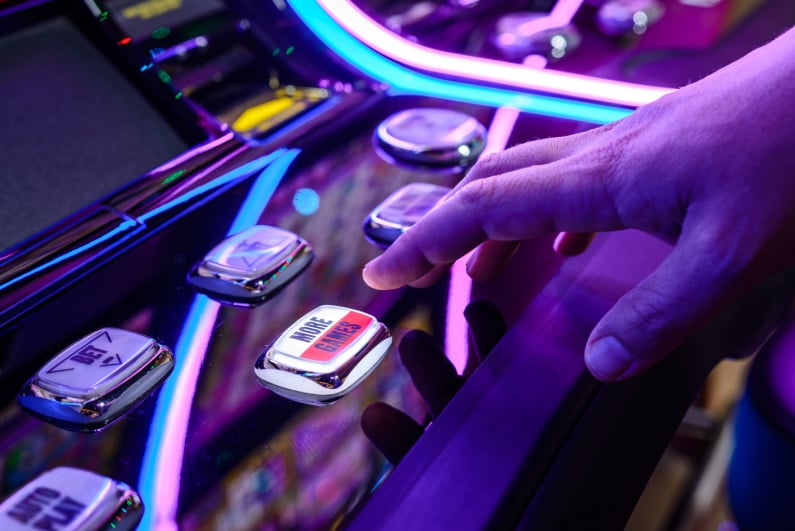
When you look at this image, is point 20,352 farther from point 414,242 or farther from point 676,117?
point 676,117

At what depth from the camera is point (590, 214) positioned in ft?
1.80

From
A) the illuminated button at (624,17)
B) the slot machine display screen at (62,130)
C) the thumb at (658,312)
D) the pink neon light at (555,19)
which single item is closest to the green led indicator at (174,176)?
the slot machine display screen at (62,130)

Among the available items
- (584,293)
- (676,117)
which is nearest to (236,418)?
(584,293)

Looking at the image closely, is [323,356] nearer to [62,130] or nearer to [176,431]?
[176,431]

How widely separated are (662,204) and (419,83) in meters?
A: 0.40

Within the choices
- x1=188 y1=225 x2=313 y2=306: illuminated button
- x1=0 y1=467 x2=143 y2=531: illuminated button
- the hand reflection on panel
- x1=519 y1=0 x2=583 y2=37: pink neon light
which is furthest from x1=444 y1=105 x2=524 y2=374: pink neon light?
x1=519 y1=0 x2=583 y2=37: pink neon light

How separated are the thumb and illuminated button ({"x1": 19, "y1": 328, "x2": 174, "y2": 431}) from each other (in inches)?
11.0

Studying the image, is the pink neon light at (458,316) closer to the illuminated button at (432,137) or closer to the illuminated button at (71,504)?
the illuminated button at (432,137)

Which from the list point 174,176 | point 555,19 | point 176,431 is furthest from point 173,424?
point 555,19

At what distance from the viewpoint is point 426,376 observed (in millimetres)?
489

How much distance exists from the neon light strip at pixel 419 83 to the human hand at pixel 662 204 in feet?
0.59

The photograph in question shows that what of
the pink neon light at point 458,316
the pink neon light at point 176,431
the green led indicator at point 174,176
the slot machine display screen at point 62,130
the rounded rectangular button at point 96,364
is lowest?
the pink neon light at point 458,316

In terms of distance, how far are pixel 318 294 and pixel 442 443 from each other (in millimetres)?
165

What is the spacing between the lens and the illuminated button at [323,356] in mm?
452
